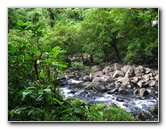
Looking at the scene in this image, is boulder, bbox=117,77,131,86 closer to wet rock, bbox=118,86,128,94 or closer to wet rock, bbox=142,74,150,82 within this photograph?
wet rock, bbox=118,86,128,94

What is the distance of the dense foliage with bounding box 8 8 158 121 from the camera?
7.95 feet

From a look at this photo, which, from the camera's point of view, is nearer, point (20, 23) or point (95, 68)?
point (20, 23)

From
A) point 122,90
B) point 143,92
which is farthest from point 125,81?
point 143,92

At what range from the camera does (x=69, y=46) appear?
2488mm

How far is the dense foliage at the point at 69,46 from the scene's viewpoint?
7.95ft

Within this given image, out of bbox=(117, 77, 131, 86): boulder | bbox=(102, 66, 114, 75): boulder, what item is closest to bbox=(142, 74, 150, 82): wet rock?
bbox=(117, 77, 131, 86): boulder

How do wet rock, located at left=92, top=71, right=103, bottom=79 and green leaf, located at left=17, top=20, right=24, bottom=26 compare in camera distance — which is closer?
green leaf, located at left=17, top=20, right=24, bottom=26

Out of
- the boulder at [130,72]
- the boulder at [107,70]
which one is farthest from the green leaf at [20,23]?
the boulder at [130,72]

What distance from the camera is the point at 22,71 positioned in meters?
→ 2.43

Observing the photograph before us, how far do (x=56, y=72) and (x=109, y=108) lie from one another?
2.05 ft

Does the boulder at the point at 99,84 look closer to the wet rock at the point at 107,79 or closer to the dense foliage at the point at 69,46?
the wet rock at the point at 107,79

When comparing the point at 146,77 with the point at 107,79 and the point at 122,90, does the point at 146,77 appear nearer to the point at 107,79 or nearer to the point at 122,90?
the point at 122,90

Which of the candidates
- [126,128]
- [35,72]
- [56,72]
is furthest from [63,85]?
[126,128]

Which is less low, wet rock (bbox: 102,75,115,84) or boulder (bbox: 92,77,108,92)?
wet rock (bbox: 102,75,115,84)
